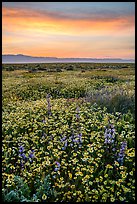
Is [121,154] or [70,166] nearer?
[121,154]

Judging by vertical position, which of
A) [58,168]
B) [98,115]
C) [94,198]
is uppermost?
[98,115]

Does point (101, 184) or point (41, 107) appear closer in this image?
point (101, 184)

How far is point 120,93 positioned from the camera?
11461 mm

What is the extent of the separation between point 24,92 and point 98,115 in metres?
10.1

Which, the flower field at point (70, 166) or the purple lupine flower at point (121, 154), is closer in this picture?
the flower field at point (70, 166)

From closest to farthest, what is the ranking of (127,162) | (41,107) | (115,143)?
(127,162)
(115,143)
(41,107)

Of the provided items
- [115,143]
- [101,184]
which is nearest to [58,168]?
[101,184]

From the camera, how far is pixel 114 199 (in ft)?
17.8

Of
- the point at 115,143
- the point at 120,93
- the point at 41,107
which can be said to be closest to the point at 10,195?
the point at 115,143

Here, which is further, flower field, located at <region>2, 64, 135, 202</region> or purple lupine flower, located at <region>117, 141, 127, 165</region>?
purple lupine flower, located at <region>117, 141, 127, 165</region>

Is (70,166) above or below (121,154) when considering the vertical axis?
below

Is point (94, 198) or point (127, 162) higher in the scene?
point (127, 162)

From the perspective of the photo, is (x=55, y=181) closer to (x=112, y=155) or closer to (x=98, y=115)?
(x=112, y=155)

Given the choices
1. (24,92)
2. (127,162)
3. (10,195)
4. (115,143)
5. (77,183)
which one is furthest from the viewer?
(24,92)
